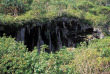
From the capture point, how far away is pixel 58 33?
14.0m

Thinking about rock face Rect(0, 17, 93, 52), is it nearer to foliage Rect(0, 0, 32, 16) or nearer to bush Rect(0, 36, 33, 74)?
foliage Rect(0, 0, 32, 16)

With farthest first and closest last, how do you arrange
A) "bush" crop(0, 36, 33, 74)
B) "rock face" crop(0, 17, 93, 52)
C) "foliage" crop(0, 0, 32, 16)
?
1. "rock face" crop(0, 17, 93, 52)
2. "foliage" crop(0, 0, 32, 16)
3. "bush" crop(0, 36, 33, 74)

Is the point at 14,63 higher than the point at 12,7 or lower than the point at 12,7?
lower

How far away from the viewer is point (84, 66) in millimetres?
3713

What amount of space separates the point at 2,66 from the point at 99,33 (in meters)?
13.2

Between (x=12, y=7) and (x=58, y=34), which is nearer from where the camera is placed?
(x=12, y=7)

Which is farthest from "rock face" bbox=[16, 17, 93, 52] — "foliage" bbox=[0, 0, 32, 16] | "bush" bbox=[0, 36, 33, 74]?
"bush" bbox=[0, 36, 33, 74]

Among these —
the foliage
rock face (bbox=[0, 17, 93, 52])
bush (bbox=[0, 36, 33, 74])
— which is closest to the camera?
bush (bbox=[0, 36, 33, 74])

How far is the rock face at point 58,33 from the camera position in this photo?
12445mm

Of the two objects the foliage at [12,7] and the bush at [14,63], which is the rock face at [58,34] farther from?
the bush at [14,63]

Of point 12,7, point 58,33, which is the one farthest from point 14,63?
point 58,33

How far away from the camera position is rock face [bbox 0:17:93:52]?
12445 millimetres

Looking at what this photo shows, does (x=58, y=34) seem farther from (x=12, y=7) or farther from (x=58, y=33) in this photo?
(x=12, y=7)

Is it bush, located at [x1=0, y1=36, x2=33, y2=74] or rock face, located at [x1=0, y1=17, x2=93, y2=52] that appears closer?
bush, located at [x1=0, y1=36, x2=33, y2=74]
